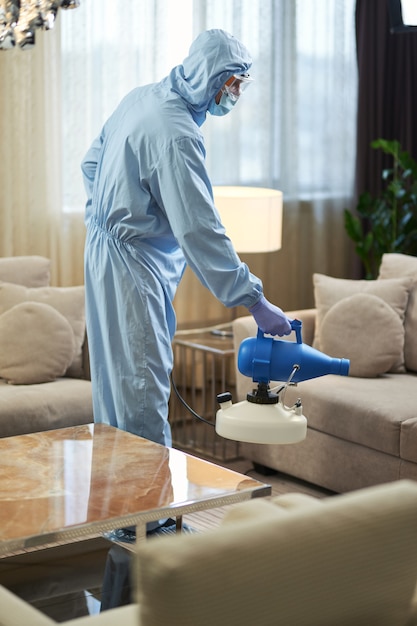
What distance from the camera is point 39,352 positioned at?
385cm

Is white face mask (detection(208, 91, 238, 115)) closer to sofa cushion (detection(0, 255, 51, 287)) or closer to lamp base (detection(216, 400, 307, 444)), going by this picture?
lamp base (detection(216, 400, 307, 444))

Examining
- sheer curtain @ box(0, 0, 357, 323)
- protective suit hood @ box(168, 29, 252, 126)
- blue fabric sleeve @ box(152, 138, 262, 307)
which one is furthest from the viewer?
sheer curtain @ box(0, 0, 357, 323)

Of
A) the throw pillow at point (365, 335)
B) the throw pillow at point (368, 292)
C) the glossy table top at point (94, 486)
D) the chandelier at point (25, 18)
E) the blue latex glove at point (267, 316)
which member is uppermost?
the chandelier at point (25, 18)

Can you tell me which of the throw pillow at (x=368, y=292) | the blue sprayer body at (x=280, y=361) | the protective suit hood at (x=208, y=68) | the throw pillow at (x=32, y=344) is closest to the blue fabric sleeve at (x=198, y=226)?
the protective suit hood at (x=208, y=68)

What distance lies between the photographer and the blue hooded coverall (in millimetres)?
2930

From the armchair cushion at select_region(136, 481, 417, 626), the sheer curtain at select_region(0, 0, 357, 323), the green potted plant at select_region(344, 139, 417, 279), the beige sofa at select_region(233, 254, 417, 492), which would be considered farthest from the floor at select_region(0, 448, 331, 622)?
the green potted plant at select_region(344, 139, 417, 279)

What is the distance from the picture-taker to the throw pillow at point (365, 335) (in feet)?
13.3

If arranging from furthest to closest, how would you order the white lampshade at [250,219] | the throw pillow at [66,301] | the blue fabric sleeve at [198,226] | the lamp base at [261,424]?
the white lampshade at [250,219]
the throw pillow at [66,301]
the blue fabric sleeve at [198,226]
the lamp base at [261,424]

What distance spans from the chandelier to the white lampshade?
1800 millimetres

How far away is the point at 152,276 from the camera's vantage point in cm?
310

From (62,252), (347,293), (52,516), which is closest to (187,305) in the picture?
(62,252)

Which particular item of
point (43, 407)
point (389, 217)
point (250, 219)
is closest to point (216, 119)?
point (250, 219)

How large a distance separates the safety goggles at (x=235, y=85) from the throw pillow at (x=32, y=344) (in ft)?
4.05

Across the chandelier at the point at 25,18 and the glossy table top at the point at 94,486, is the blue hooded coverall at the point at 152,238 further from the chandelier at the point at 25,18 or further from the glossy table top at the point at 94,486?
the chandelier at the point at 25,18
